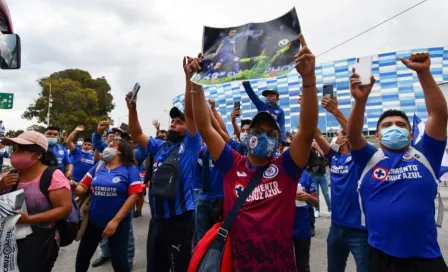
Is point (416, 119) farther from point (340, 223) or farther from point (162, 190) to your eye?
point (162, 190)

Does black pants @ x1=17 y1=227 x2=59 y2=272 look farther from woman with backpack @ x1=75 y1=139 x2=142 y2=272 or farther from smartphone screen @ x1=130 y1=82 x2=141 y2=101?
smartphone screen @ x1=130 y1=82 x2=141 y2=101

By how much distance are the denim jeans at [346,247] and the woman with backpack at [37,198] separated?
8.08 feet

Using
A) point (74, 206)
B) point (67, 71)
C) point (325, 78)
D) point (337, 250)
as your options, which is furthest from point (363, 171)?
point (67, 71)

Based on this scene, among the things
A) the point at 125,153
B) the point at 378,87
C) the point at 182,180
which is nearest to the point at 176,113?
the point at 182,180

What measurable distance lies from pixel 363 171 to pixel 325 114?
17.0m

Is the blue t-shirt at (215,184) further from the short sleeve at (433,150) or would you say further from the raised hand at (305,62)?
the raised hand at (305,62)

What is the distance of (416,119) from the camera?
3.37 metres

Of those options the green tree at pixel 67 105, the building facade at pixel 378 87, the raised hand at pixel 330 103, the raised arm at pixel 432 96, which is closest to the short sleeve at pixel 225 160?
the raised hand at pixel 330 103

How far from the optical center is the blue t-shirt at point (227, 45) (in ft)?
7.54

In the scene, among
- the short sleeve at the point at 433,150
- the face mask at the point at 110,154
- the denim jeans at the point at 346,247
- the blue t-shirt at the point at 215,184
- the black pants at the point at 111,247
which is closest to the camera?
the short sleeve at the point at 433,150

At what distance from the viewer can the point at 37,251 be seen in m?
2.64

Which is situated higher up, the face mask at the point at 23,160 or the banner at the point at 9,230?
the face mask at the point at 23,160

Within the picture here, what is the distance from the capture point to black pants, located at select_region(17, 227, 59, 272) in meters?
2.59

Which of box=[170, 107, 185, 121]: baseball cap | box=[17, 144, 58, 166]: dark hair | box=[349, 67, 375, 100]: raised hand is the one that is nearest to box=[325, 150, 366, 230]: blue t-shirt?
box=[349, 67, 375, 100]: raised hand
